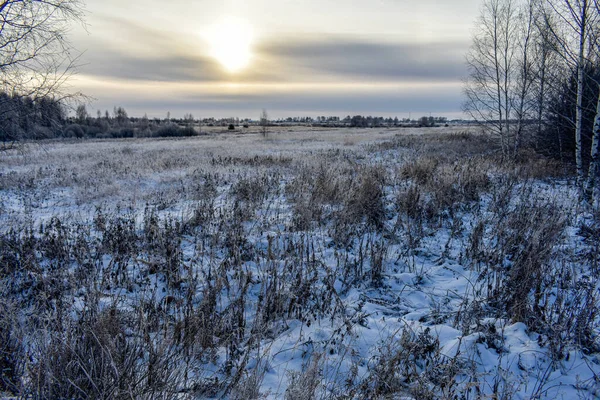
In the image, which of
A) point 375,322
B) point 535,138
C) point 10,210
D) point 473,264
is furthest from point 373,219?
point 535,138

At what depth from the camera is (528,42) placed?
15.4 meters

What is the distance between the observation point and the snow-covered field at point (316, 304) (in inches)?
104

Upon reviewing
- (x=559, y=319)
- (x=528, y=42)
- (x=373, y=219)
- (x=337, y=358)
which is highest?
(x=528, y=42)

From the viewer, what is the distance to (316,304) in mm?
3938

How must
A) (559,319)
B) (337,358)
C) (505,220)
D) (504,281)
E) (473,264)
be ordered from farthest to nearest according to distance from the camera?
(505,220)
(473,264)
(504,281)
(559,319)
(337,358)

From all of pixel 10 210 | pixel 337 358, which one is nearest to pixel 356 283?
pixel 337 358

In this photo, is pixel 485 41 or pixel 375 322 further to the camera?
pixel 485 41

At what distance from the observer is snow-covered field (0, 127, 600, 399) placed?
264 centimetres

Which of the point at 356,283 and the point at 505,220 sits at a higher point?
the point at 505,220

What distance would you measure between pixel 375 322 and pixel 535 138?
17.1 metres

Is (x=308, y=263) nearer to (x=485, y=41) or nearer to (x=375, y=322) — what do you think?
(x=375, y=322)

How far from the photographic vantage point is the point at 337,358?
311 centimetres

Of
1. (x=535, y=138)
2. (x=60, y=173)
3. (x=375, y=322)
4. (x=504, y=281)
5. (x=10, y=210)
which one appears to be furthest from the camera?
(x=535, y=138)

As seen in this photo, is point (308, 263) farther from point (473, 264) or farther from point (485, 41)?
point (485, 41)
